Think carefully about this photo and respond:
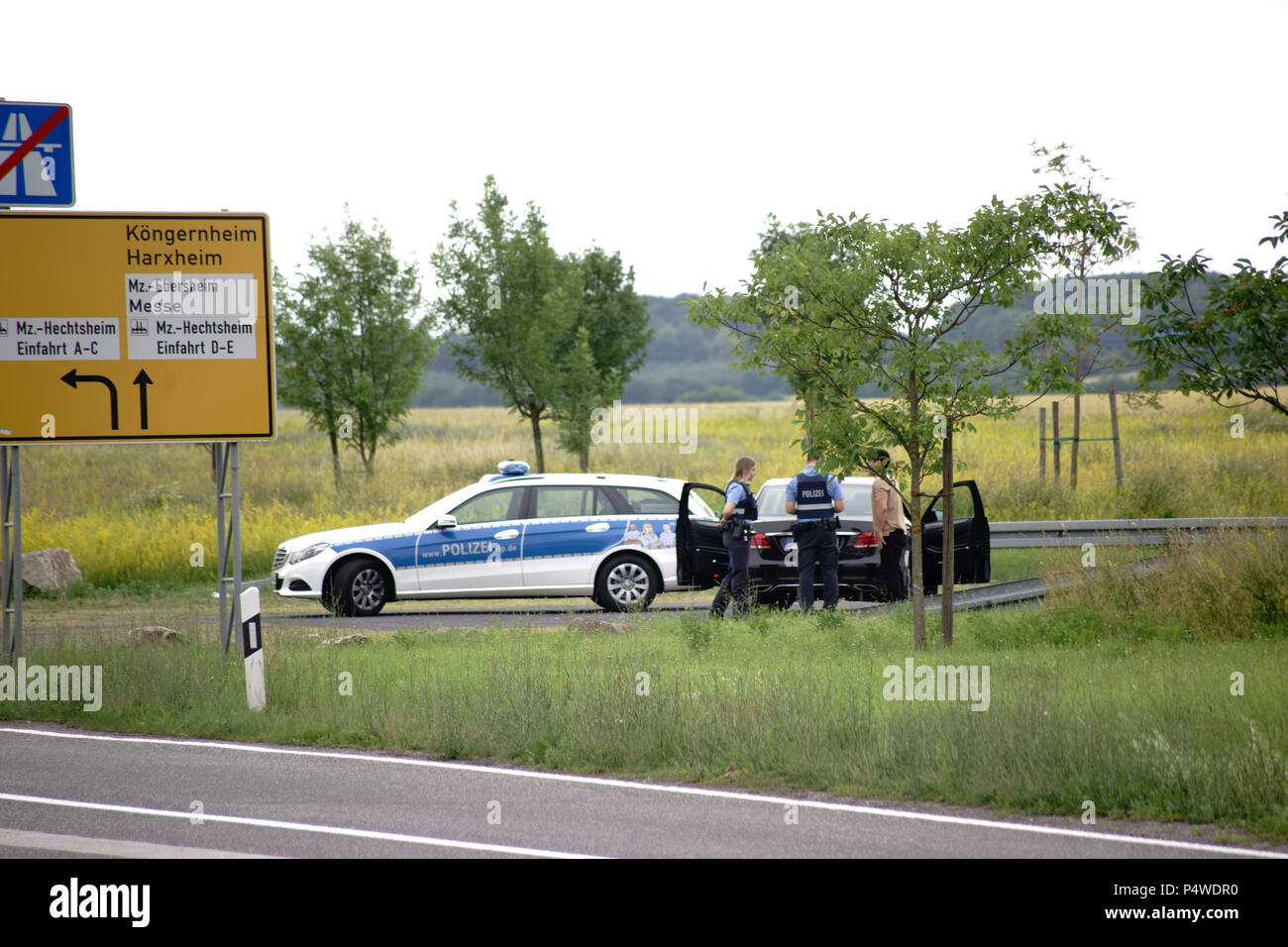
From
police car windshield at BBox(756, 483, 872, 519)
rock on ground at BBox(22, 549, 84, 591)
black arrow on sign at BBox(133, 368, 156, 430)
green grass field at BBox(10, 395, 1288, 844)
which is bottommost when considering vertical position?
green grass field at BBox(10, 395, 1288, 844)

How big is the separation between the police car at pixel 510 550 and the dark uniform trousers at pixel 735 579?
67.8 inches

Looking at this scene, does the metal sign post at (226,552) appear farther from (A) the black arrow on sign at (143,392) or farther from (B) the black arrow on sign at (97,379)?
(B) the black arrow on sign at (97,379)

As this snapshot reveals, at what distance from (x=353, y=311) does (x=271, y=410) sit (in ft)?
52.3

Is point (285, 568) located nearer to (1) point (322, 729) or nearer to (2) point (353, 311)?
(1) point (322, 729)

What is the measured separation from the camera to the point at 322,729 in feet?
27.3

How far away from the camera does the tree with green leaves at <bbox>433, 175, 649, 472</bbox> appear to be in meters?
26.9

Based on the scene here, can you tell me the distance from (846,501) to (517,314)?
46.1 ft

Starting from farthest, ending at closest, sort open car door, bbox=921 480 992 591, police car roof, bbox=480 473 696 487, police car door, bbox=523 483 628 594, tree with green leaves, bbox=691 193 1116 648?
1. police car roof, bbox=480 473 696 487
2. police car door, bbox=523 483 628 594
3. open car door, bbox=921 480 992 591
4. tree with green leaves, bbox=691 193 1116 648

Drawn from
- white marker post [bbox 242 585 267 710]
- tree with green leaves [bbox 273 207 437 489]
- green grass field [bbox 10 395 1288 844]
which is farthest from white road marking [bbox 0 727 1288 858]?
tree with green leaves [bbox 273 207 437 489]

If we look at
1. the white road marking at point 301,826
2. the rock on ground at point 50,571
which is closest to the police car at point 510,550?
the rock on ground at point 50,571

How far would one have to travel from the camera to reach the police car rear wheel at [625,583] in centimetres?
1517

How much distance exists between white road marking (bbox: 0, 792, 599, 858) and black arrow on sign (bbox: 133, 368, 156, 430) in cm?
486

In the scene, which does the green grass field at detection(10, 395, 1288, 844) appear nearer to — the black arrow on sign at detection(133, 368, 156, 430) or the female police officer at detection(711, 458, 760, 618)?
Result: the female police officer at detection(711, 458, 760, 618)
